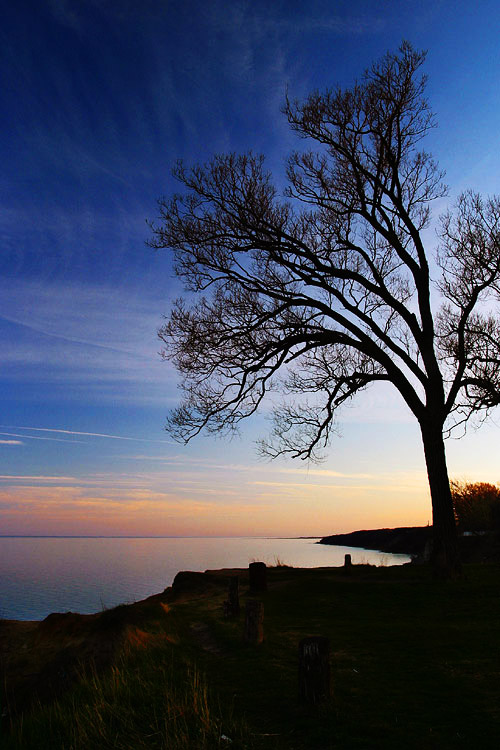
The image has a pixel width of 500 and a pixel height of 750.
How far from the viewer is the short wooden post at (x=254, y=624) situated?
412 inches

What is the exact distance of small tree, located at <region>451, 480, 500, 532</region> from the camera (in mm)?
58412

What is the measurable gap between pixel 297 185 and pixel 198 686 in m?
17.8

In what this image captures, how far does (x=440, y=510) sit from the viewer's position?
675 inches

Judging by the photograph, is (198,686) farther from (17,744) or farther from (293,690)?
(17,744)

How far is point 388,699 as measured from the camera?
23.2ft

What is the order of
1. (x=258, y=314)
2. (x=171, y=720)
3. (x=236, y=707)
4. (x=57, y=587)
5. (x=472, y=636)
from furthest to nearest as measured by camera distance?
(x=57, y=587) < (x=258, y=314) < (x=472, y=636) < (x=236, y=707) < (x=171, y=720)

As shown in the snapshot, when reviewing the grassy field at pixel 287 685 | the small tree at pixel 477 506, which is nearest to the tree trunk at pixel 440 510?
the grassy field at pixel 287 685

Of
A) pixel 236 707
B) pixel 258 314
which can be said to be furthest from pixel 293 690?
pixel 258 314

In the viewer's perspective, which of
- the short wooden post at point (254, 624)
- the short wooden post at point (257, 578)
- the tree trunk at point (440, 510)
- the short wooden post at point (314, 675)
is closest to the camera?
the short wooden post at point (314, 675)

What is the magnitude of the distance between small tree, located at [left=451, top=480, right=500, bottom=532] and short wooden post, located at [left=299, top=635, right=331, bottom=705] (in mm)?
54575

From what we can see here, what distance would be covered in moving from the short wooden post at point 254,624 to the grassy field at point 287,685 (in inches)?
7.2

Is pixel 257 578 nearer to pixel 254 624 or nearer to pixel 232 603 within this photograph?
pixel 232 603

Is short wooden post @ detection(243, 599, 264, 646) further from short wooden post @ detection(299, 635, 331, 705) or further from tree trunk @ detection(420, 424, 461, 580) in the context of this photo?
tree trunk @ detection(420, 424, 461, 580)

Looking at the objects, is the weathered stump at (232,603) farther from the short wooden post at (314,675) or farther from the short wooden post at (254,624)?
the short wooden post at (314,675)
